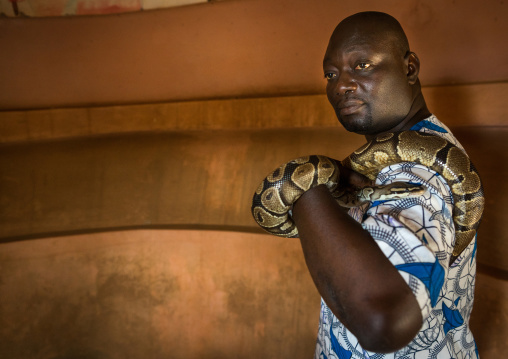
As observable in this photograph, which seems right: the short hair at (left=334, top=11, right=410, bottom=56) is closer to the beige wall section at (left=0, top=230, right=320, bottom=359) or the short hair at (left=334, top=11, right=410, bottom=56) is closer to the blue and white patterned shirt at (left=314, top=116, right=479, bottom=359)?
the blue and white patterned shirt at (left=314, top=116, right=479, bottom=359)

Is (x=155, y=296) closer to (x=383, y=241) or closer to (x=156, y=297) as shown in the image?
(x=156, y=297)

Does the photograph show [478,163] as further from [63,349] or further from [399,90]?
[63,349]

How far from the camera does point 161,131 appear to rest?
4.21 m

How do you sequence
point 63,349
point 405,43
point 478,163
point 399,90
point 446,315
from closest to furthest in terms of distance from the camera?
point 446,315 → point 399,90 → point 405,43 → point 478,163 → point 63,349

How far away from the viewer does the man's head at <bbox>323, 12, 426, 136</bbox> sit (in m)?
1.49

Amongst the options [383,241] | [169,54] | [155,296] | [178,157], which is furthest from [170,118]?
[383,241]

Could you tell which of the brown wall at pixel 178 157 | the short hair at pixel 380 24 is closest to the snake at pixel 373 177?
the short hair at pixel 380 24

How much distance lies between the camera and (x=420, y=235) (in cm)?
93

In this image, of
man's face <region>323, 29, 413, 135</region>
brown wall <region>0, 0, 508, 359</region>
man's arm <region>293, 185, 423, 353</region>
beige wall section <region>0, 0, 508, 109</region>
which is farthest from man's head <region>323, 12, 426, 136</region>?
beige wall section <region>0, 0, 508, 109</region>

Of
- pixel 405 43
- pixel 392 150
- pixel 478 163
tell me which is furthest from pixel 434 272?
pixel 478 163

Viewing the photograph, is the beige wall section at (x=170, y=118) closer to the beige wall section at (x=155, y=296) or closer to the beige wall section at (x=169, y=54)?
the beige wall section at (x=169, y=54)

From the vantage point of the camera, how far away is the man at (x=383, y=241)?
86 cm

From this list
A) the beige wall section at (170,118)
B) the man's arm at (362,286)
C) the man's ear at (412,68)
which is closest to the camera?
the man's arm at (362,286)

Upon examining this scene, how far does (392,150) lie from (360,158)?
0.47 ft
